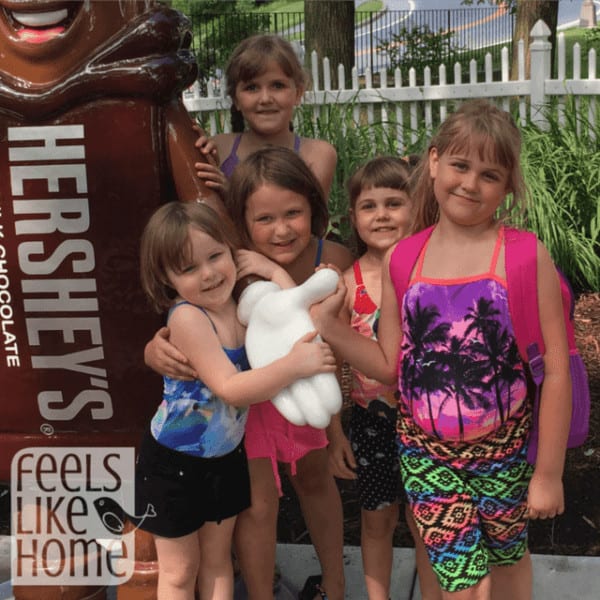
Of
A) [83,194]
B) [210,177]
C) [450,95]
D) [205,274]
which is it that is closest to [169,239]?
[205,274]

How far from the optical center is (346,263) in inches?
94.7

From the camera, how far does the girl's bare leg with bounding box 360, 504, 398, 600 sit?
94.9 inches

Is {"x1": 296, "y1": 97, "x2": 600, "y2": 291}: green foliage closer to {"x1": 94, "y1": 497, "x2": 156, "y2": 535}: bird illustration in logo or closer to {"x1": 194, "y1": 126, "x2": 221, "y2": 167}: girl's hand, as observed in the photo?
{"x1": 94, "y1": 497, "x2": 156, "y2": 535}: bird illustration in logo

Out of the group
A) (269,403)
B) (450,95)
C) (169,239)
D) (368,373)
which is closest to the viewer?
(169,239)

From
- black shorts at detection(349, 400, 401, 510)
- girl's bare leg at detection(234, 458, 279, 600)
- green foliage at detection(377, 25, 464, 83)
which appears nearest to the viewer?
girl's bare leg at detection(234, 458, 279, 600)

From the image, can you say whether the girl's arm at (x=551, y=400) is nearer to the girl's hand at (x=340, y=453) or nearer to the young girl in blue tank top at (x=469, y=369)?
the young girl in blue tank top at (x=469, y=369)

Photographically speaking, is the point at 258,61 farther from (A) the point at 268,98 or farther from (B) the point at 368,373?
(B) the point at 368,373

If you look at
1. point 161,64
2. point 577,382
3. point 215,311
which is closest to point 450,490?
point 577,382

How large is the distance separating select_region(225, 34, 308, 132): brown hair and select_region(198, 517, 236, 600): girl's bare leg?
119 centimetres

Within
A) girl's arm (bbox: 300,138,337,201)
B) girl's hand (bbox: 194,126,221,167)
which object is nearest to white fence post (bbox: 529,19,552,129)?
girl's arm (bbox: 300,138,337,201)

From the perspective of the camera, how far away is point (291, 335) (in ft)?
6.35

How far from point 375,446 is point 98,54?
3.98 feet

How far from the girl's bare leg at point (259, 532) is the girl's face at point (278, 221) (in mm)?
528

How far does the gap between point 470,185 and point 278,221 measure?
1.61ft
